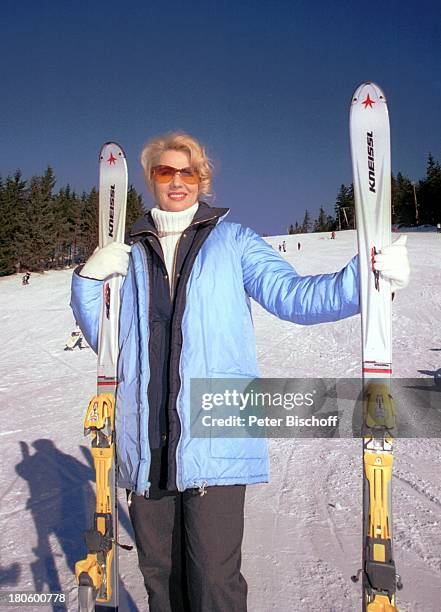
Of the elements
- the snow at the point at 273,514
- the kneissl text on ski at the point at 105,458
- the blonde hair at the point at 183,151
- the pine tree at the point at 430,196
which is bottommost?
the snow at the point at 273,514

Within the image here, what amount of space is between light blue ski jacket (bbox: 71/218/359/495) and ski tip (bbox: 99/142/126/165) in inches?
49.7

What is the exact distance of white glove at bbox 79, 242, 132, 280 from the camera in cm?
238

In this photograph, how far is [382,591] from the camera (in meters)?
2.21

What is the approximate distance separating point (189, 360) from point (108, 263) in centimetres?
66

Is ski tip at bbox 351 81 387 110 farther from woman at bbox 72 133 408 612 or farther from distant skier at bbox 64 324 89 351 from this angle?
distant skier at bbox 64 324 89 351

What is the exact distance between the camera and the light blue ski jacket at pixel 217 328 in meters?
2.05

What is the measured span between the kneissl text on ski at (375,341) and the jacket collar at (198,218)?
2.27 ft

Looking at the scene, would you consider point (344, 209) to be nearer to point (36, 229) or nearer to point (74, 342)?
point (36, 229)

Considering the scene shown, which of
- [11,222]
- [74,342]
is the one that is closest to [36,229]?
[11,222]

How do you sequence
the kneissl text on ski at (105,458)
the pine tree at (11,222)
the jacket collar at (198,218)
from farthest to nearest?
the pine tree at (11,222)
the kneissl text on ski at (105,458)
the jacket collar at (198,218)

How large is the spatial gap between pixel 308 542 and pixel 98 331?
2453 mm

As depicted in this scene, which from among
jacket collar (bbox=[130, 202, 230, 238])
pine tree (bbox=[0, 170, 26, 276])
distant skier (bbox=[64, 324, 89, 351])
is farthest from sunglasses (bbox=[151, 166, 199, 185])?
pine tree (bbox=[0, 170, 26, 276])

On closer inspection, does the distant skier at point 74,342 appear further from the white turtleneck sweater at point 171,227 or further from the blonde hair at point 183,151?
the white turtleneck sweater at point 171,227

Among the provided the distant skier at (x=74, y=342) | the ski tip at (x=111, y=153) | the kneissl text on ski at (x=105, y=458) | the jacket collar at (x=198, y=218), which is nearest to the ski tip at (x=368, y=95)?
the jacket collar at (x=198, y=218)
